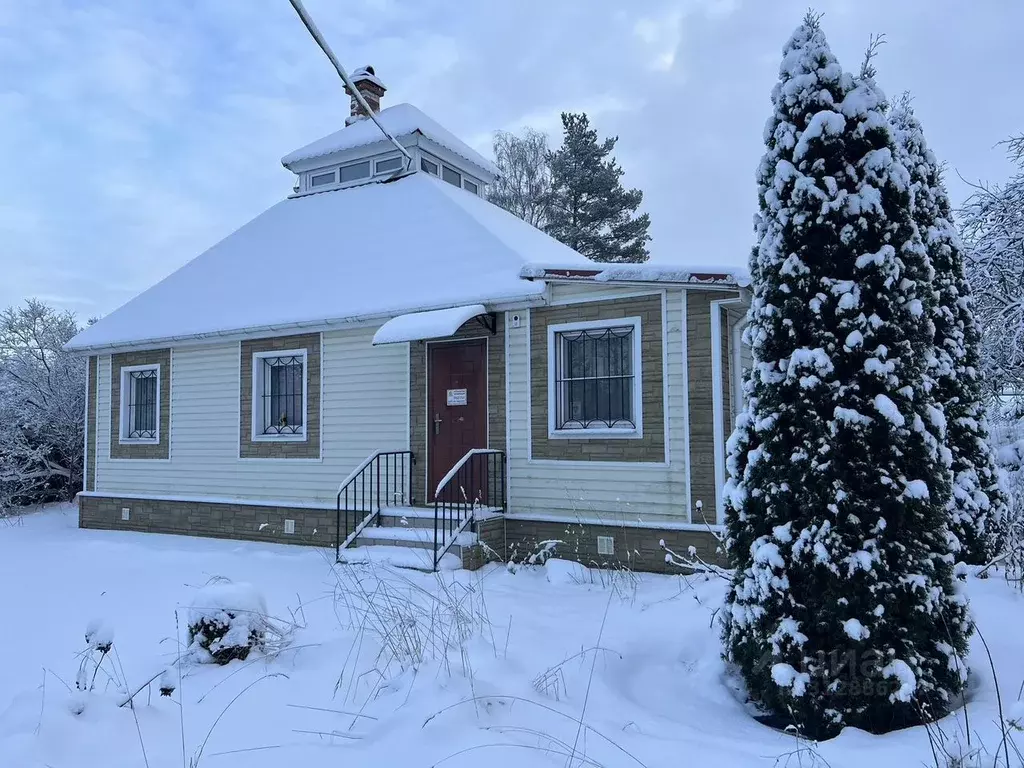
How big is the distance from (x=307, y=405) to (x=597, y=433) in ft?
14.0

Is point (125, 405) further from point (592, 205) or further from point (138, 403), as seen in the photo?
point (592, 205)

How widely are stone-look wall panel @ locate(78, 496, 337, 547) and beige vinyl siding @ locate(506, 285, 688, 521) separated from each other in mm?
2887

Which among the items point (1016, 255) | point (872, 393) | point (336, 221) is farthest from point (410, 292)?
point (1016, 255)

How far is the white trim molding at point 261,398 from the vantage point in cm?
974

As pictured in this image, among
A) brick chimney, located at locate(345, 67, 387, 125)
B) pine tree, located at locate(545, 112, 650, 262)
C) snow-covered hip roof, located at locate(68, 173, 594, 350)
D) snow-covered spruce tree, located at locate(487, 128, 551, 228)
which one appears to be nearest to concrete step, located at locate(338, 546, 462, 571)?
snow-covered hip roof, located at locate(68, 173, 594, 350)

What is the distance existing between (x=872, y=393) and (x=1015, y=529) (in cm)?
419

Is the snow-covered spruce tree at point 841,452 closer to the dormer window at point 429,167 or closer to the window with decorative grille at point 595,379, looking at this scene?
the window with decorative grille at point 595,379

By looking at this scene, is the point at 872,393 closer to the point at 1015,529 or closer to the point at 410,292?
the point at 1015,529

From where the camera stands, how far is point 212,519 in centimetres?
1045

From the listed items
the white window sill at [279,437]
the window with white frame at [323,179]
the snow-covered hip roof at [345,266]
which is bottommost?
the white window sill at [279,437]

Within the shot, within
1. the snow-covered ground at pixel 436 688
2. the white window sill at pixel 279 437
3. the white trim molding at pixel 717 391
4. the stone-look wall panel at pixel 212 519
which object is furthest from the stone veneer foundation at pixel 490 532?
the white window sill at pixel 279 437

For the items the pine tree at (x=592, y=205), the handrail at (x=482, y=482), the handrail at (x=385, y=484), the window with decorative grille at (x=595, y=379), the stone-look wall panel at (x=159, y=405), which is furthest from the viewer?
the pine tree at (x=592, y=205)

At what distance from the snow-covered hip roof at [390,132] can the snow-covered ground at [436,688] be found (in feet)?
27.0

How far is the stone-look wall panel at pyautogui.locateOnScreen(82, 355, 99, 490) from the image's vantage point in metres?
11.9
